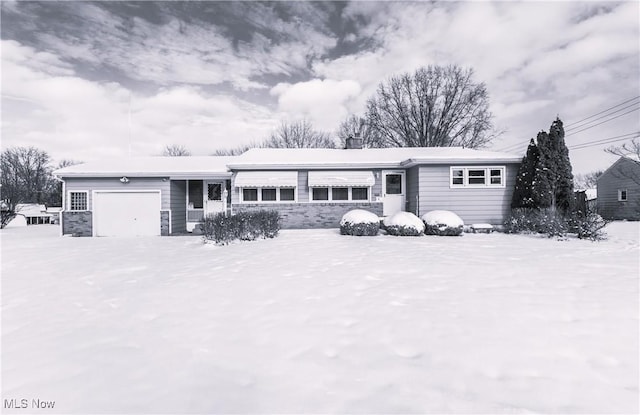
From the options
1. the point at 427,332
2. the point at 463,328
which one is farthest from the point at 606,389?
the point at 427,332

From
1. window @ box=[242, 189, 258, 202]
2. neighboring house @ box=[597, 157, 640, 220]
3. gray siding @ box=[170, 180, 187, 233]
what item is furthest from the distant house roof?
neighboring house @ box=[597, 157, 640, 220]

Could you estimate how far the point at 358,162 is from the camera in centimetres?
1477

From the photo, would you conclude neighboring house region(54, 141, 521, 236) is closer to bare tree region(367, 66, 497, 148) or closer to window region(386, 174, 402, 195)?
window region(386, 174, 402, 195)

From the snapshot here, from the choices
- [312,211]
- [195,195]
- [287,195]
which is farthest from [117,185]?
[312,211]

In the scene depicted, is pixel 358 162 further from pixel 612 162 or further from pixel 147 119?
pixel 612 162

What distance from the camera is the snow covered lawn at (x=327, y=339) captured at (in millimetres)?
2268

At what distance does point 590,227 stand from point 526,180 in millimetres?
3597

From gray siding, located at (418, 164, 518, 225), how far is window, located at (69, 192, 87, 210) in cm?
1710

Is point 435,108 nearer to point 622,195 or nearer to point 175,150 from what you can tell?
point 622,195

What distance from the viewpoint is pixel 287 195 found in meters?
15.1

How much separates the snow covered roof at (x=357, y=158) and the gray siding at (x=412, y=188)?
0.55m

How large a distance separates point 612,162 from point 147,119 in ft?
133

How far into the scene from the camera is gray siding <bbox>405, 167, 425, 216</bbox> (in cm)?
1441

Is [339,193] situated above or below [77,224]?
above
